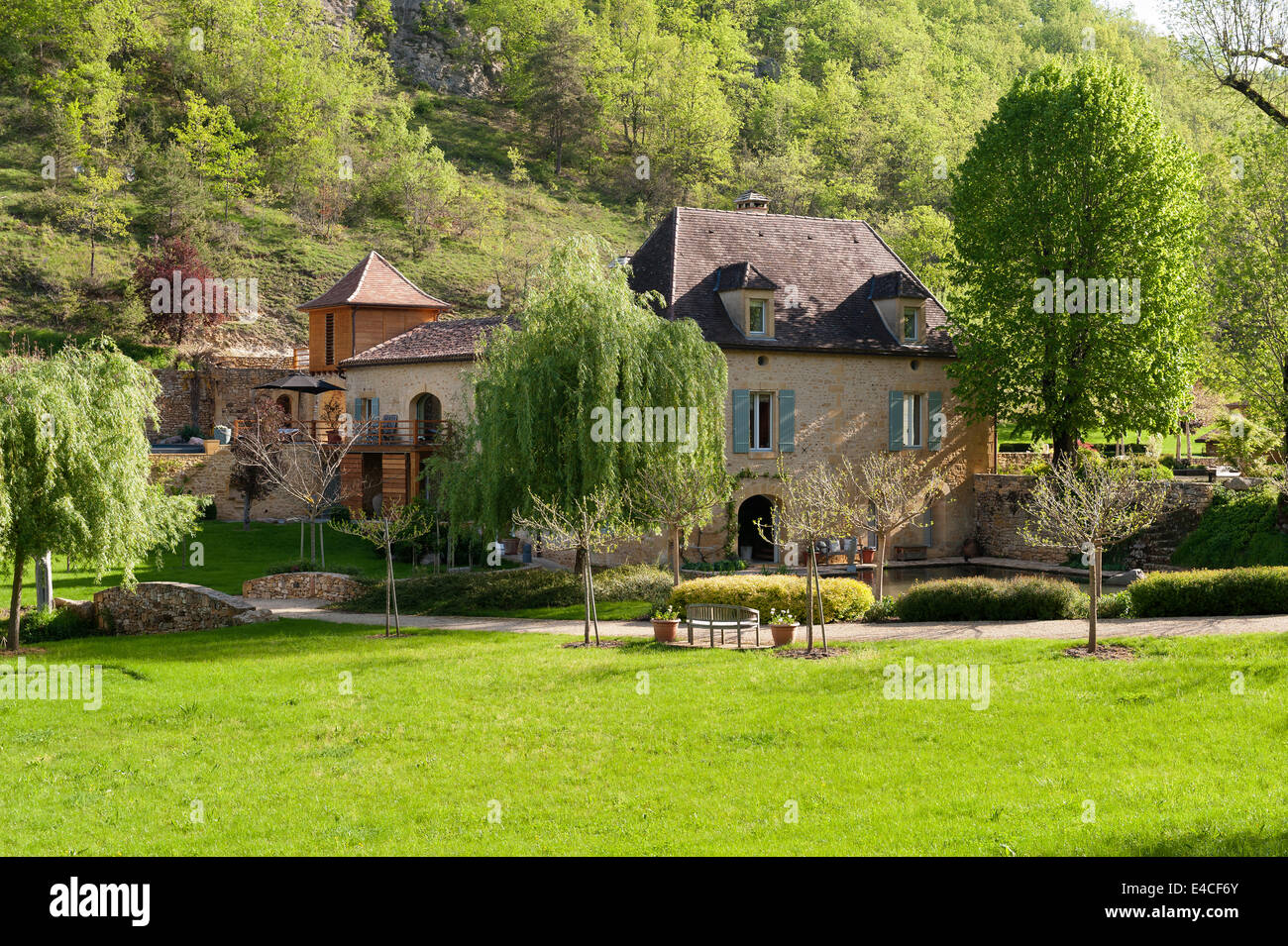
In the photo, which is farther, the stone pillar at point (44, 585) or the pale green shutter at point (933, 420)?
the pale green shutter at point (933, 420)

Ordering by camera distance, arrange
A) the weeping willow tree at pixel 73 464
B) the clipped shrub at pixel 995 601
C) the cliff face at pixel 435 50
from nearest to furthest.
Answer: the weeping willow tree at pixel 73 464 < the clipped shrub at pixel 995 601 < the cliff face at pixel 435 50

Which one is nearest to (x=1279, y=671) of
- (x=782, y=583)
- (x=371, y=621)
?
(x=782, y=583)

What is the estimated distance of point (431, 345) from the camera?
127 feet

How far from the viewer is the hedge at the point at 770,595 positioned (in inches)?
899

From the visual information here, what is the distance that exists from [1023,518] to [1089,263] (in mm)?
7638

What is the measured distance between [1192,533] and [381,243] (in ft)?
173

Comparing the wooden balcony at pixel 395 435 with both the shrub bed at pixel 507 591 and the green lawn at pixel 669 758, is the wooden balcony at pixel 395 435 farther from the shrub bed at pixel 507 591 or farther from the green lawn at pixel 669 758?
the green lawn at pixel 669 758

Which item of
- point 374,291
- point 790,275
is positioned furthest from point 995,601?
point 374,291

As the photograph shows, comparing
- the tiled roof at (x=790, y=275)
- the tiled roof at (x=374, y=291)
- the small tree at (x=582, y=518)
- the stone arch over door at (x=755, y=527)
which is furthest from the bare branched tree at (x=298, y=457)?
the stone arch over door at (x=755, y=527)

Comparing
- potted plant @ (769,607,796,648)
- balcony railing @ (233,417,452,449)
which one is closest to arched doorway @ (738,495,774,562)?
balcony railing @ (233,417,452,449)

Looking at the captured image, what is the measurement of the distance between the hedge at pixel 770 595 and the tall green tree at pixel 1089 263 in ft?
43.6

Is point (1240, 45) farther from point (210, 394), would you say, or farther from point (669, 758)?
point (210, 394)

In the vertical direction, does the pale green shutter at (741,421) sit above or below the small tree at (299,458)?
above

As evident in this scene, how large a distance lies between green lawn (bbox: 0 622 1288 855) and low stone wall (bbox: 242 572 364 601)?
9.78 meters
